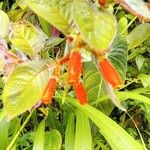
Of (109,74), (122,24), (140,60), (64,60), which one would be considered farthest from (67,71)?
(140,60)

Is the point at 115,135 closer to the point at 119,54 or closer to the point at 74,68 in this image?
the point at 119,54

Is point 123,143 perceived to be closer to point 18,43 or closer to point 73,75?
point 18,43

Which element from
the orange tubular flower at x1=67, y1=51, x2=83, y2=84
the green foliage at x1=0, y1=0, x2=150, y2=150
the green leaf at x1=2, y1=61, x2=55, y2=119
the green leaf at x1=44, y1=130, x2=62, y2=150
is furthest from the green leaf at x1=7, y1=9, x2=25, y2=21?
the orange tubular flower at x1=67, y1=51, x2=83, y2=84

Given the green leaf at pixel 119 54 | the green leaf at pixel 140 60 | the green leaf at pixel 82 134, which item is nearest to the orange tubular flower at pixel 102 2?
the green leaf at pixel 119 54

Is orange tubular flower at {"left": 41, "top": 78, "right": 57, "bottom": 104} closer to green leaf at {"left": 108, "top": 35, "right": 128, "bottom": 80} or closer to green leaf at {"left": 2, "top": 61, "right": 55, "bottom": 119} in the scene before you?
green leaf at {"left": 2, "top": 61, "right": 55, "bottom": 119}

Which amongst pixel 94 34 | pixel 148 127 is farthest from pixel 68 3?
pixel 148 127

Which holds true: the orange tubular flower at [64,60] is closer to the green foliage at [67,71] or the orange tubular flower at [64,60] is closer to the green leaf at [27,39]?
the green foliage at [67,71]

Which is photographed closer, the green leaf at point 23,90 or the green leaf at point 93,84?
the green leaf at point 23,90
